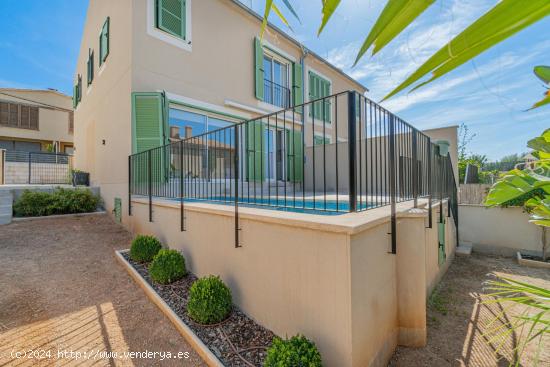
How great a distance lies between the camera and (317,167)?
8141 millimetres

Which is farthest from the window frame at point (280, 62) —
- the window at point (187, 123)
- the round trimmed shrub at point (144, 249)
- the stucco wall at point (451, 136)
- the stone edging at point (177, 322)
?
the stone edging at point (177, 322)

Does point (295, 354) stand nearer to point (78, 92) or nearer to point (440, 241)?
point (440, 241)

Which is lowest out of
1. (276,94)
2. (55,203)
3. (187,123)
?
(55,203)

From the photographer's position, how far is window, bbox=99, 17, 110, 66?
6.77 metres

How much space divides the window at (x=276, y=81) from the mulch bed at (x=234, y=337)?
274 inches

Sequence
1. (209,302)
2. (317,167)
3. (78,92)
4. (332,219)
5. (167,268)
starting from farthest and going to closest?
(78,92) → (317,167) → (167,268) → (209,302) → (332,219)

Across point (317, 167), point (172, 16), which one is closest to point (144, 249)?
point (172, 16)

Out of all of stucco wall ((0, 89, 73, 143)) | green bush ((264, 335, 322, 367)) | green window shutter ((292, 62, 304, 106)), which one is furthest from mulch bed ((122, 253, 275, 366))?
stucco wall ((0, 89, 73, 143))

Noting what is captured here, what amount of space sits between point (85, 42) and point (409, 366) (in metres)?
13.4

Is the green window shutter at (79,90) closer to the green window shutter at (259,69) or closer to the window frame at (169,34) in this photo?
the window frame at (169,34)

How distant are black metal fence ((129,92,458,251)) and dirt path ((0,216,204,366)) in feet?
4.32

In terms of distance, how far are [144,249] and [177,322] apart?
5.85ft

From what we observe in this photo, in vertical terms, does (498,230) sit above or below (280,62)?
below

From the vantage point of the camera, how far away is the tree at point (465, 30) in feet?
1.38
